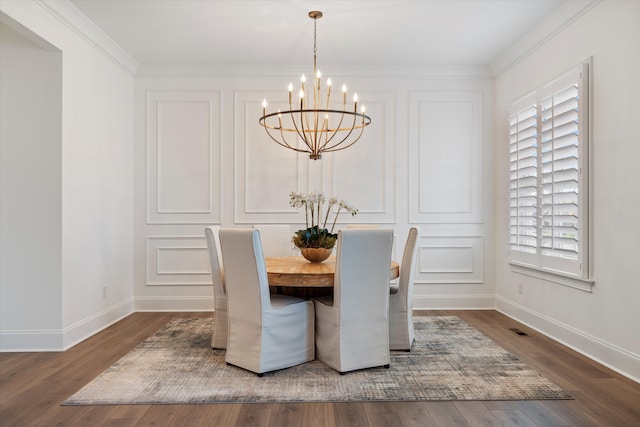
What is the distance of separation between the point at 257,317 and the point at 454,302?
115 inches

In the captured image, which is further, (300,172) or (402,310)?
(300,172)

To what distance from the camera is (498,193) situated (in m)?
5.06

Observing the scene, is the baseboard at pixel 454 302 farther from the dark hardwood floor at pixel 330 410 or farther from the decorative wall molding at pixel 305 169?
the dark hardwood floor at pixel 330 410

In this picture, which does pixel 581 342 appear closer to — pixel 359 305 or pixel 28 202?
pixel 359 305

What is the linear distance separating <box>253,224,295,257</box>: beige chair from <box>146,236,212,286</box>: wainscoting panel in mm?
1022

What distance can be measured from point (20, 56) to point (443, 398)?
3954mm

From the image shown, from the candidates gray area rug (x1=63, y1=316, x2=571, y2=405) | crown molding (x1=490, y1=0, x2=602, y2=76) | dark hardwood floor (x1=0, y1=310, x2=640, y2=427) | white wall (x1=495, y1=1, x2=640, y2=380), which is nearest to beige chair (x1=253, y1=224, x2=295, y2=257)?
gray area rug (x1=63, y1=316, x2=571, y2=405)

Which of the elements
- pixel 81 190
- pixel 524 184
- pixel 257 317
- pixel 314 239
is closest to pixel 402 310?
pixel 314 239

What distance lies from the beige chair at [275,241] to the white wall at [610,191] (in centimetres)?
242

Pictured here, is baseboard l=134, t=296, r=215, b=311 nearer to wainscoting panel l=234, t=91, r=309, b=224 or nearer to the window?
wainscoting panel l=234, t=91, r=309, b=224

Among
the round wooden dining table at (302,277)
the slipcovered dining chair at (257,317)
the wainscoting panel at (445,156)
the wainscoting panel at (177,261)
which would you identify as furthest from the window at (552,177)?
the wainscoting panel at (177,261)

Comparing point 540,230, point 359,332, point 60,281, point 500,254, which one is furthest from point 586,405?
point 60,281

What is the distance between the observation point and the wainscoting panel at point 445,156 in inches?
202

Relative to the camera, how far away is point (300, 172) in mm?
5121
